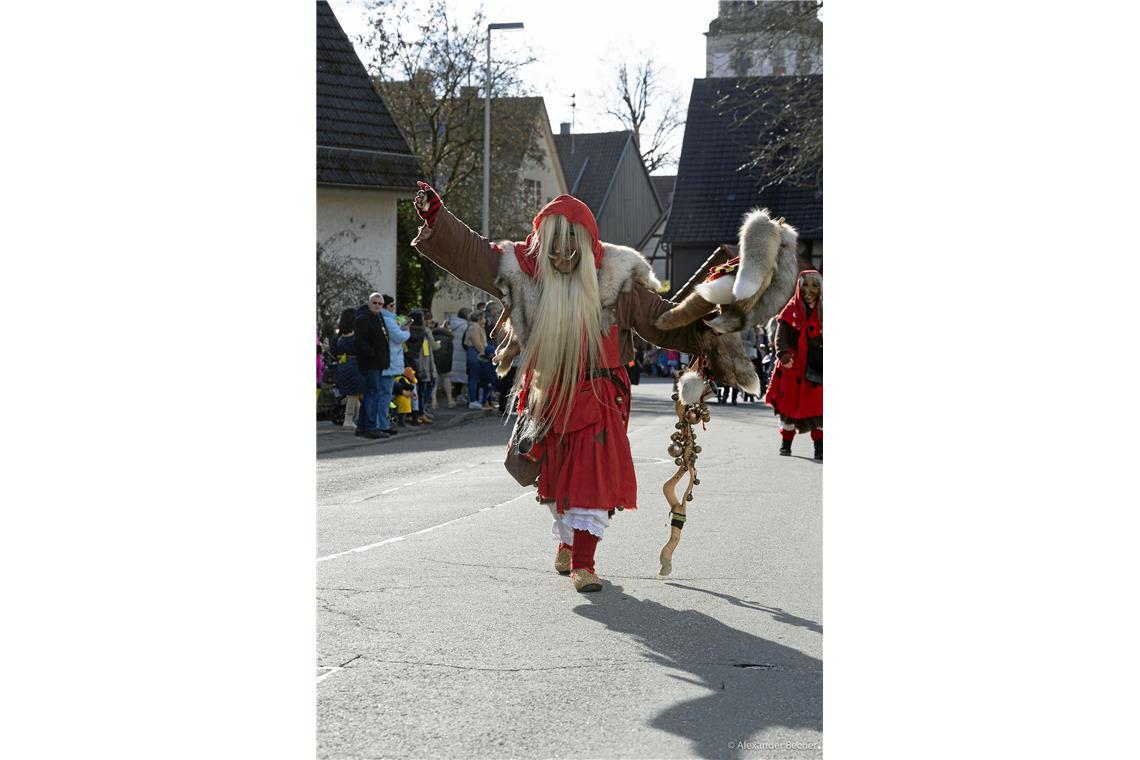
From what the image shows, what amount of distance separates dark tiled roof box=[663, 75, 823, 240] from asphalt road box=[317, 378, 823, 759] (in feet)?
121

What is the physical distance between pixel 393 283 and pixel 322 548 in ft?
67.4

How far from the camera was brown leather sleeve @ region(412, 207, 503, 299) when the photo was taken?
6789 millimetres

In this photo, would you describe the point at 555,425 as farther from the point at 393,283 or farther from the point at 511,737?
the point at 393,283

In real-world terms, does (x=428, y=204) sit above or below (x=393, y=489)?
above

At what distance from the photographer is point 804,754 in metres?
4.29

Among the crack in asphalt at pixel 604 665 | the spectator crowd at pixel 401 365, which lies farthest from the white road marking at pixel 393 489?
the crack in asphalt at pixel 604 665

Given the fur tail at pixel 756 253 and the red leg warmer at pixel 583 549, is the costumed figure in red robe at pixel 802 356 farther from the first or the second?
the fur tail at pixel 756 253

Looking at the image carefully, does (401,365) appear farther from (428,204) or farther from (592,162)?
(592,162)

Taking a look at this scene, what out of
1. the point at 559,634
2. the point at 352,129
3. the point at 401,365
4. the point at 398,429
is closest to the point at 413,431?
the point at 398,429

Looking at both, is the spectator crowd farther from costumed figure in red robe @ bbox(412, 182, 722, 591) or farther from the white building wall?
costumed figure in red robe @ bbox(412, 182, 722, 591)

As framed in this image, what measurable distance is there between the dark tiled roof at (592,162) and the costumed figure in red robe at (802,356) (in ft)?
163

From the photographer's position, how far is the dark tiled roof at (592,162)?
65.1 meters

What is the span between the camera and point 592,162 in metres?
66.4

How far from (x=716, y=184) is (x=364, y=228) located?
23.0 m
